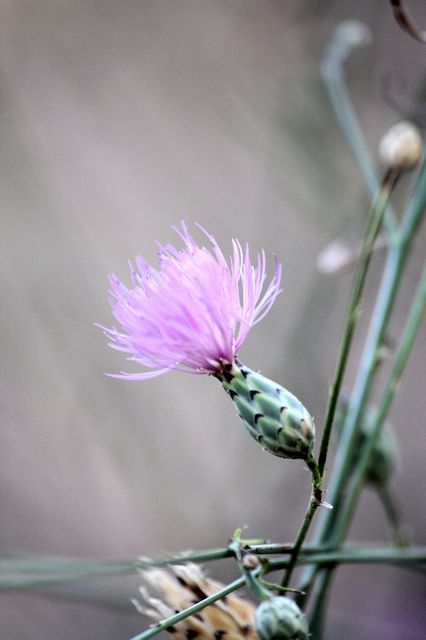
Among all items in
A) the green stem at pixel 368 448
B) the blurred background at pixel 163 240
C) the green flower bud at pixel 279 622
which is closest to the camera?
the green flower bud at pixel 279 622

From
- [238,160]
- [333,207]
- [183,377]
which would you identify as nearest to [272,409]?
[333,207]

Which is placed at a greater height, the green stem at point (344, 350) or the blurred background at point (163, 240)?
the blurred background at point (163, 240)

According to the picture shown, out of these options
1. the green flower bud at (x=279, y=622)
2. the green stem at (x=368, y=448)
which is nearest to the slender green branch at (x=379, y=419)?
the green stem at (x=368, y=448)

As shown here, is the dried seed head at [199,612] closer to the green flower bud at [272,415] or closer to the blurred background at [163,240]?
the green flower bud at [272,415]

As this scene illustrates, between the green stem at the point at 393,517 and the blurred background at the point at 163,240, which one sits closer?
the green stem at the point at 393,517

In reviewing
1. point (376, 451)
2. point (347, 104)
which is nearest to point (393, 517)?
point (376, 451)

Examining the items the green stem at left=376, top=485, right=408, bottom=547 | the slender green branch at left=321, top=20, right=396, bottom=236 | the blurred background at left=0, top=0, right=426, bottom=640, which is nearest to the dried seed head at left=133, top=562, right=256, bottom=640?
the green stem at left=376, top=485, right=408, bottom=547

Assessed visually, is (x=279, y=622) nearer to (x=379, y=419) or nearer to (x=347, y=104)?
(x=379, y=419)
